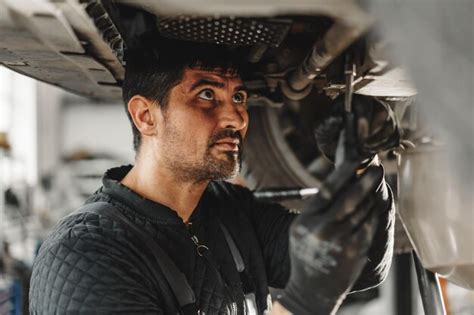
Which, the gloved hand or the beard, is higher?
the gloved hand

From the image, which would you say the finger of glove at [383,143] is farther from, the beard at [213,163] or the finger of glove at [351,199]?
the beard at [213,163]

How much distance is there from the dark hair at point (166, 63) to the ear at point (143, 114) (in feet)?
0.06

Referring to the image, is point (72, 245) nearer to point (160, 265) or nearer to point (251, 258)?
point (160, 265)

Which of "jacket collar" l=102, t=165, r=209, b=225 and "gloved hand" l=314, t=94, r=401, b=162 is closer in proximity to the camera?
"gloved hand" l=314, t=94, r=401, b=162

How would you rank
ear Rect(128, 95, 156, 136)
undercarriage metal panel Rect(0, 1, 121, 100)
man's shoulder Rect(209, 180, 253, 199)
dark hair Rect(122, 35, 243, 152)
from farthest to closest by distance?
man's shoulder Rect(209, 180, 253, 199)
ear Rect(128, 95, 156, 136)
dark hair Rect(122, 35, 243, 152)
undercarriage metal panel Rect(0, 1, 121, 100)

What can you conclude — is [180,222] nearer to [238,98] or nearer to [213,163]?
[213,163]

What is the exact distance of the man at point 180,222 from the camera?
1018 mm

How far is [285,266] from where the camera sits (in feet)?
4.18

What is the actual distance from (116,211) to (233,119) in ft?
0.84

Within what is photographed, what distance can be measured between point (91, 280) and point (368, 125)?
467 mm

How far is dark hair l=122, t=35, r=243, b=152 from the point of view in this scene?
1.13 m

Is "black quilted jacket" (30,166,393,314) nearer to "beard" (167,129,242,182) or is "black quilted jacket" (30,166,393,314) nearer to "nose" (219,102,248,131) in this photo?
"beard" (167,129,242,182)

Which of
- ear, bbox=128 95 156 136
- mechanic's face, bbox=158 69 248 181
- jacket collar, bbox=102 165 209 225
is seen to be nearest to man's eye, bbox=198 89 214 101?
mechanic's face, bbox=158 69 248 181

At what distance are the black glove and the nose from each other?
0.39 meters
